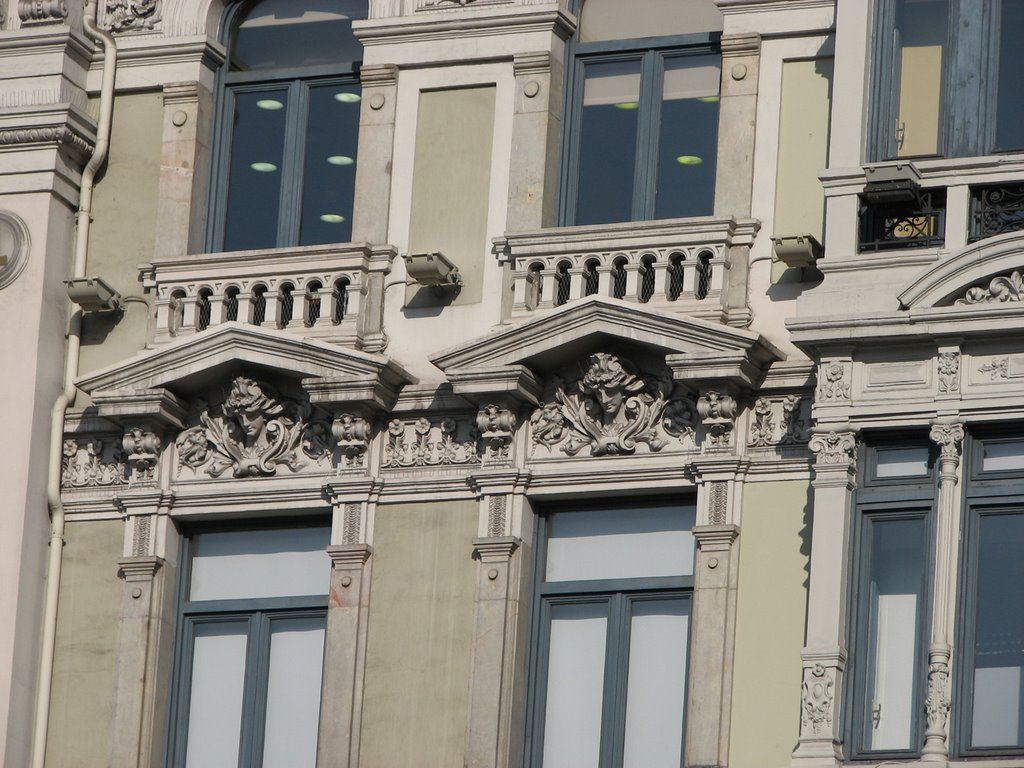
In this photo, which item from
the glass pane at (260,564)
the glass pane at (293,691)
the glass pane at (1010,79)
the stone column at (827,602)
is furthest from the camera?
the glass pane at (260,564)

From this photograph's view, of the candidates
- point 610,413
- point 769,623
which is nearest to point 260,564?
point 610,413

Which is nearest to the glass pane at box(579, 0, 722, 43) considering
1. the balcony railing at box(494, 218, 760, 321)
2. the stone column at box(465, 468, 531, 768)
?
the balcony railing at box(494, 218, 760, 321)

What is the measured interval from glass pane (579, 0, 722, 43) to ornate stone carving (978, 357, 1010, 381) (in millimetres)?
4769

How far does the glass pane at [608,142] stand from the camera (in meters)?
28.4

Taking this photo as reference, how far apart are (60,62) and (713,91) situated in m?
5.98

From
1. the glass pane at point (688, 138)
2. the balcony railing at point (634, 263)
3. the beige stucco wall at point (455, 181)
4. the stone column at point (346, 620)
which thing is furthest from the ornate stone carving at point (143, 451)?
the glass pane at point (688, 138)

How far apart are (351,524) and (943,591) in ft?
17.8

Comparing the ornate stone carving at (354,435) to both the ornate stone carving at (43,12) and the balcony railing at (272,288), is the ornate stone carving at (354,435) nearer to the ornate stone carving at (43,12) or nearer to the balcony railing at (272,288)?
the balcony railing at (272,288)

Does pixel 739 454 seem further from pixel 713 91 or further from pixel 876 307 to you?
pixel 713 91

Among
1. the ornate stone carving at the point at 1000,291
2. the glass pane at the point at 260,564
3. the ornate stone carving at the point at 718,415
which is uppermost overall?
the ornate stone carving at the point at 1000,291

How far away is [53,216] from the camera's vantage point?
29.3m

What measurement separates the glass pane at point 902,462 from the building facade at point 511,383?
88mm

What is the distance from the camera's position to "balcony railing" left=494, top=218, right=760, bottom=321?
90.0 feet

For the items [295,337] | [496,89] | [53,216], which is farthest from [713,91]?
[53,216]
